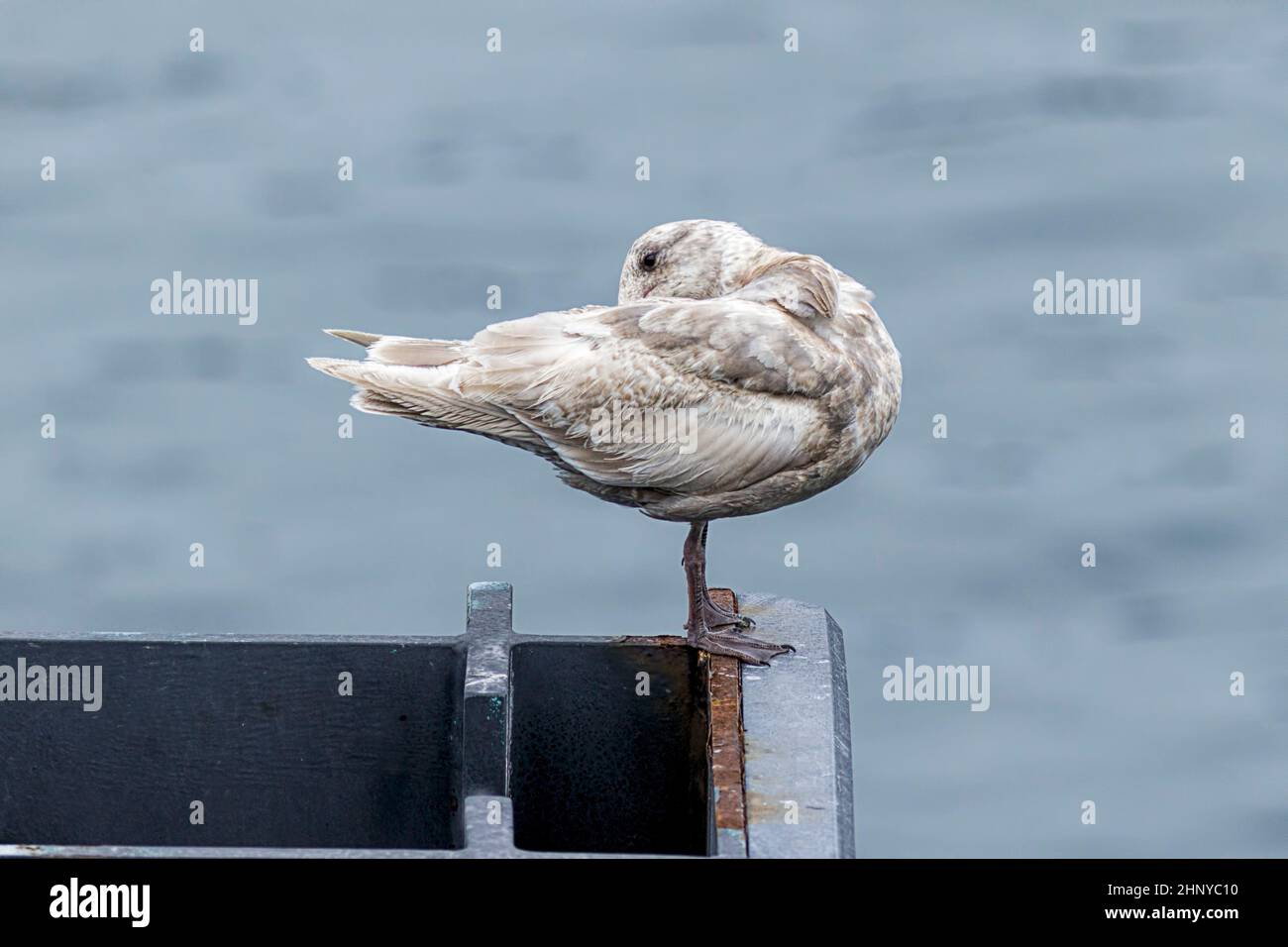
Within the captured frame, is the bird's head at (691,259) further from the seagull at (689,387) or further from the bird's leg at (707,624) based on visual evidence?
the bird's leg at (707,624)

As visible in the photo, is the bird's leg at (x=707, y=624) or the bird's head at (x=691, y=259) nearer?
the bird's leg at (x=707, y=624)

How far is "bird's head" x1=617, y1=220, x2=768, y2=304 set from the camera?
31.0 feet

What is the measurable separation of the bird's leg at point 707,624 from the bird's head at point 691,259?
3.43 feet

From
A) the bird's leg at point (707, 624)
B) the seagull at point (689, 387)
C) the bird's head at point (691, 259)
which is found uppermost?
the bird's head at point (691, 259)

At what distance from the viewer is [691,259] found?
9.46 m

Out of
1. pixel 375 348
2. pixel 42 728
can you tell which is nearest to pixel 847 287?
pixel 375 348

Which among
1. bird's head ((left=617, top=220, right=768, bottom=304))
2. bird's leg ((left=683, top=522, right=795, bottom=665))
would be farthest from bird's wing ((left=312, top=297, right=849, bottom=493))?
bird's leg ((left=683, top=522, right=795, bottom=665))

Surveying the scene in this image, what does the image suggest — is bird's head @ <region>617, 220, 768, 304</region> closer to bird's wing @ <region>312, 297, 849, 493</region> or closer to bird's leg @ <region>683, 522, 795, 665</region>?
bird's wing @ <region>312, 297, 849, 493</region>

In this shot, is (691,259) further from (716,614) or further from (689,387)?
(716,614)

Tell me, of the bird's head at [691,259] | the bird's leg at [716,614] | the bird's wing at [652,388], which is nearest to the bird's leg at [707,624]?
the bird's leg at [716,614]

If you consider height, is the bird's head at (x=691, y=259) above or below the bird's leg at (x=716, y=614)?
above

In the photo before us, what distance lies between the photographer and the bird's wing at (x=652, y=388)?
9.08 meters

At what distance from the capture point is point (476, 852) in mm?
7547

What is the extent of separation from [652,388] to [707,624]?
3.55 ft
